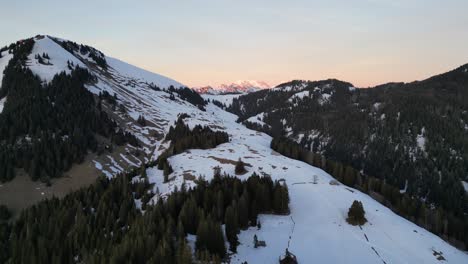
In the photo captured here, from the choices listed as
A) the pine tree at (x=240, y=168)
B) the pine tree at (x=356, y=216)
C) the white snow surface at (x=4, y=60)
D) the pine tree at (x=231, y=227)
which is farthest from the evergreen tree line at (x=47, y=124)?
the pine tree at (x=356, y=216)

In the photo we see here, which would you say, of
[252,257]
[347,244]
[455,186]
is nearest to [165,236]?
[252,257]

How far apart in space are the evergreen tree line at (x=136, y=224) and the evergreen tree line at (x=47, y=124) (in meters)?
30.7

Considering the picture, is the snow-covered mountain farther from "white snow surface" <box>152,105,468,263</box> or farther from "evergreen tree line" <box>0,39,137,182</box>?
"evergreen tree line" <box>0,39,137,182</box>

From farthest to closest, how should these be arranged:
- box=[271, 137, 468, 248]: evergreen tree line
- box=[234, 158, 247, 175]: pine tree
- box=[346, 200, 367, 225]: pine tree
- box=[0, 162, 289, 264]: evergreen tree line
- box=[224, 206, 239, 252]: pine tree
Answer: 1. box=[271, 137, 468, 248]: evergreen tree line
2. box=[234, 158, 247, 175]: pine tree
3. box=[346, 200, 367, 225]: pine tree
4. box=[224, 206, 239, 252]: pine tree
5. box=[0, 162, 289, 264]: evergreen tree line

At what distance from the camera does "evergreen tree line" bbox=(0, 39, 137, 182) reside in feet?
333

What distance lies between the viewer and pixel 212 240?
49438 millimetres

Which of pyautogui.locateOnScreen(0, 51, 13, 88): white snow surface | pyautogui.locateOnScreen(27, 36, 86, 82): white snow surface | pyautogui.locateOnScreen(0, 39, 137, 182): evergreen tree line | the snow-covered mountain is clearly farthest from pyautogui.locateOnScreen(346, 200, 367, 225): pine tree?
pyautogui.locateOnScreen(0, 51, 13, 88): white snow surface

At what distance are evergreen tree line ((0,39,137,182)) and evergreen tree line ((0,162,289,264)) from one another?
101 feet

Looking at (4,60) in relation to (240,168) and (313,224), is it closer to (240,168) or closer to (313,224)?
(240,168)

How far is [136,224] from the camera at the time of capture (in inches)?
2195

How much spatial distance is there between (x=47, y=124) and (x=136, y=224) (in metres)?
86.2

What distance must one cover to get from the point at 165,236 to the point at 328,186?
4608 centimetres

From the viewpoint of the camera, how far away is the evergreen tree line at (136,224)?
47.1 m

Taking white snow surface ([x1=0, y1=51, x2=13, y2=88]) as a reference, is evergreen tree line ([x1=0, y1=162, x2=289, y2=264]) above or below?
below
